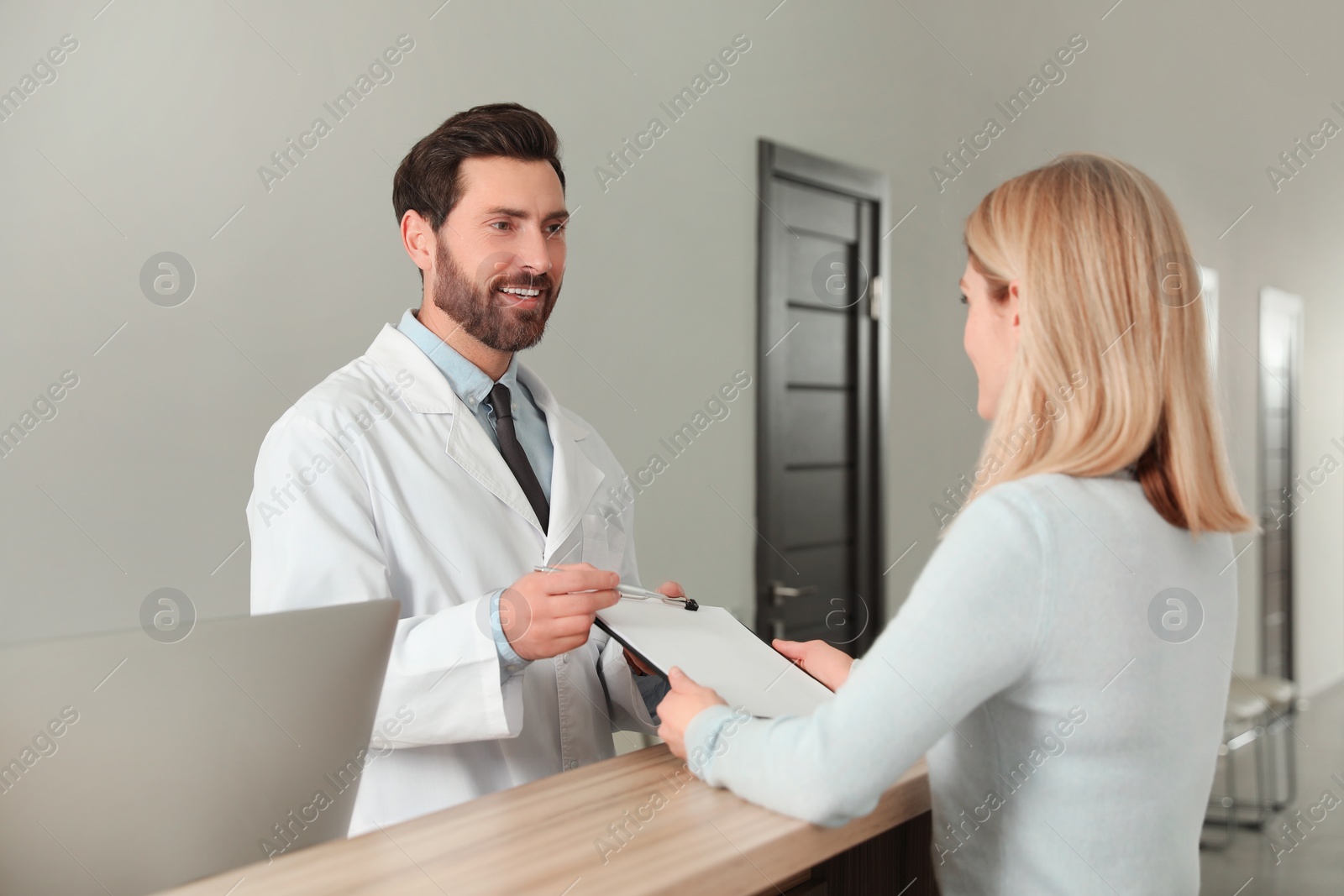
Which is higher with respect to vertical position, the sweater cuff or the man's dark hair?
the man's dark hair

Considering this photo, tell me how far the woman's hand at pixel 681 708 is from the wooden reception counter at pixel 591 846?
4 centimetres

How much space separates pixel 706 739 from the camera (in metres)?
1.02

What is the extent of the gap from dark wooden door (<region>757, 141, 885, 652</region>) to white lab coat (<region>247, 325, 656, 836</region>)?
1.72 meters

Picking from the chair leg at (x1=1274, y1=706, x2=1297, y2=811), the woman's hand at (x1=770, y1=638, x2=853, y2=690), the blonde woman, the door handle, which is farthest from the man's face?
the chair leg at (x1=1274, y1=706, x2=1297, y2=811)

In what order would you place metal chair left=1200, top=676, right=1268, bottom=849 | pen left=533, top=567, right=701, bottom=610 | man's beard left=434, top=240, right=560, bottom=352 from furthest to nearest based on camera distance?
1. metal chair left=1200, top=676, right=1268, bottom=849
2. man's beard left=434, top=240, right=560, bottom=352
3. pen left=533, top=567, right=701, bottom=610

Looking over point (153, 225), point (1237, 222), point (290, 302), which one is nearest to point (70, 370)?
point (153, 225)

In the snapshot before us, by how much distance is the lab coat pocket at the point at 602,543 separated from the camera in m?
1.81

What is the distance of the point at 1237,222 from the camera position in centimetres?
513

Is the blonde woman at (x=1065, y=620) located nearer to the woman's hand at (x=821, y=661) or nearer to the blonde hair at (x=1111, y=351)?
the blonde hair at (x=1111, y=351)

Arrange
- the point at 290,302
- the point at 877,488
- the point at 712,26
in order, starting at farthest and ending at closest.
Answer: the point at 877,488
the point at 712,26
the point at 290,302

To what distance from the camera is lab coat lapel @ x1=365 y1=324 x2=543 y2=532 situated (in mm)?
1699

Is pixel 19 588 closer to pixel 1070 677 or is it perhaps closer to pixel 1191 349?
pixel 1070 677

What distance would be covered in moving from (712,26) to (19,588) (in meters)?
2.50

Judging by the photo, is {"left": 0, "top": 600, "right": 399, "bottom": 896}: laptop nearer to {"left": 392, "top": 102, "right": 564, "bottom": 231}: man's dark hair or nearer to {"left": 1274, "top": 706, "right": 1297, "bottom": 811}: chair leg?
{"left": 392, "top": 102, "right": 564, "bottom": 231}: man's dark hair
